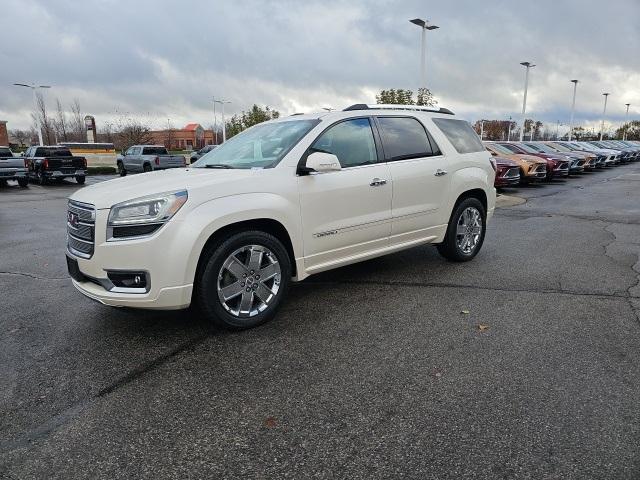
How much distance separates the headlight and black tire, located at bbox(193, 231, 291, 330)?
1.49 feet

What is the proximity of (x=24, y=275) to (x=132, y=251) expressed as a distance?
3.36 meters

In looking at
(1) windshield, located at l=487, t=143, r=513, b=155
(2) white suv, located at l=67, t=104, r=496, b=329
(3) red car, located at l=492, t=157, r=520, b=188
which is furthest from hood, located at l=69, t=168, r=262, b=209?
(1) windshield, located at l=487, t=143, r=513, b=155

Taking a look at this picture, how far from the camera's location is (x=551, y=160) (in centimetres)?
1930

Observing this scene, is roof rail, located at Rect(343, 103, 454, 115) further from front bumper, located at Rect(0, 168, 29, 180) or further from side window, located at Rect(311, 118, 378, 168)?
front bumper, located at Rect(0, 168, 29, 180)

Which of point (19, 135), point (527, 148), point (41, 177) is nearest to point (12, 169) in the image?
point (41, 177)

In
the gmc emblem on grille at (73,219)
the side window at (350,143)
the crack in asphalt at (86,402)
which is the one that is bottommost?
the crack in asphalt at (86,402)

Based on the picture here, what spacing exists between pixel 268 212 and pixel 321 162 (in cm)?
64

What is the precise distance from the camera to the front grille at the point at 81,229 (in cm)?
376

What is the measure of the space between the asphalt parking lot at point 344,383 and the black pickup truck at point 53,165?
1840cm

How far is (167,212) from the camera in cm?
365

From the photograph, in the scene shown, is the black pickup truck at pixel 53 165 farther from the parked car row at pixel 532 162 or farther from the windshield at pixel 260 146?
the windshield at pixel 260 146

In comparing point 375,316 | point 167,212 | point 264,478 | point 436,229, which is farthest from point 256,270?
point 436,229

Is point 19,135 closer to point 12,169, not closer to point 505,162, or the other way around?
point 12,169

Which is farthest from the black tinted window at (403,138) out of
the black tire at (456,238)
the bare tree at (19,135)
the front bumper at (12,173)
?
the bare tree at (19,135)
